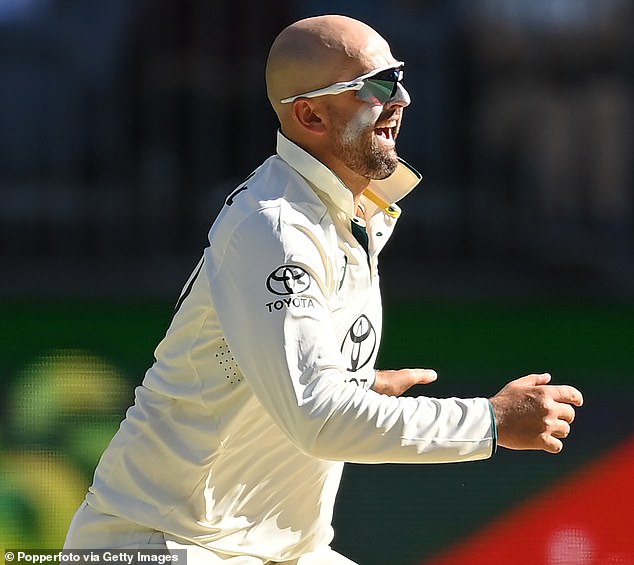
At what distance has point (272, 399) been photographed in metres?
2.21

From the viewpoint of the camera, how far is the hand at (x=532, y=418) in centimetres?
222

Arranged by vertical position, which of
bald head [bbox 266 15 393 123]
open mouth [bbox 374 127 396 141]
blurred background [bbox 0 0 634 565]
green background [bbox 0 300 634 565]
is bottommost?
green background [bbox 0 300 634 565]

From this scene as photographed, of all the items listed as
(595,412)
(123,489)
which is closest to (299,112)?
(123,489)

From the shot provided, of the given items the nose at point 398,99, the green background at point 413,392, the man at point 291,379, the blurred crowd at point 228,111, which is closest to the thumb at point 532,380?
the man at point 291,379

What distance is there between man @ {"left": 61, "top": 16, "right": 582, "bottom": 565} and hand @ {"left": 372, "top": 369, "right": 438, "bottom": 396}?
→ 0.46 feet

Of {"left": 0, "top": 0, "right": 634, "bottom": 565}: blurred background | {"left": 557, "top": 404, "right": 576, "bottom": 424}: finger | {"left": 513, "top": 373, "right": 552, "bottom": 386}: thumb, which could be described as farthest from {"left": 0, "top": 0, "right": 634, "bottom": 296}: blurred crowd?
{"left": 557, "top": 404, "right": 576, "bottom": 424}: finger

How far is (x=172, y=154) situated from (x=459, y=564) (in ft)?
12.3

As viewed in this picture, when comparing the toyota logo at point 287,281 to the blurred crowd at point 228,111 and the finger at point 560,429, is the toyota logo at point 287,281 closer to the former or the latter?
the finger at point 560,429

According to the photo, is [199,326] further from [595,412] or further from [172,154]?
[172,154]

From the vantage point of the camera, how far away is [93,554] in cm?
247

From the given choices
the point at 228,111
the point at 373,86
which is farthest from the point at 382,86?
the point at 228,111

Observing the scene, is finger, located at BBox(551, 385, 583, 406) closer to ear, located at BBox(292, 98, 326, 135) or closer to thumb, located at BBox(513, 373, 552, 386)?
thumb, located at BBox(513, 373, 552, 386)

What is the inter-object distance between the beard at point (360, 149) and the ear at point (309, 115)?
1.4 inches

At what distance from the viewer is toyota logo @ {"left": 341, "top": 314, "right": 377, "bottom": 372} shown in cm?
249
